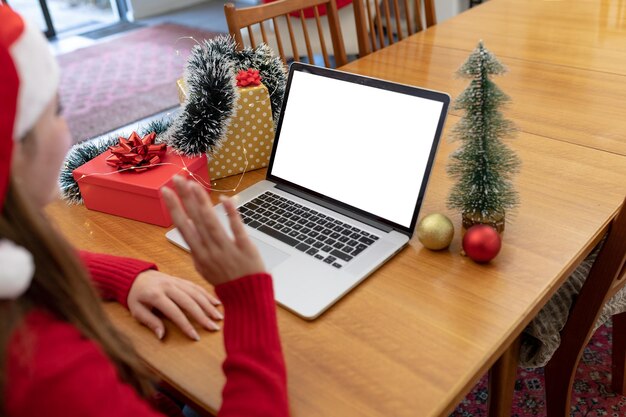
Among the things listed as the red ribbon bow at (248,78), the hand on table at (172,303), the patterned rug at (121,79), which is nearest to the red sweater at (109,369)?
the hand on table at (172,303)

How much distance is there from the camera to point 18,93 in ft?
1.83

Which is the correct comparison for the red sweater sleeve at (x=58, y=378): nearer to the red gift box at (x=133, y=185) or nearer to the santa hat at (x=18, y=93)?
the santa hat at (x=18, y=93)

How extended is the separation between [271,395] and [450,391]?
0.69 feet

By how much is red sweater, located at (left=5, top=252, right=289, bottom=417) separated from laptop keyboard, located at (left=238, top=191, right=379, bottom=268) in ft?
0.71

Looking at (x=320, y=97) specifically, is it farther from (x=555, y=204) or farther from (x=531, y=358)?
(x=531, y=358)

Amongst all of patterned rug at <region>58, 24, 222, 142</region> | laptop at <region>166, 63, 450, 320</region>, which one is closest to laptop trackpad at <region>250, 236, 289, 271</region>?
laptop at <region>166, 63, 450, 320</region>

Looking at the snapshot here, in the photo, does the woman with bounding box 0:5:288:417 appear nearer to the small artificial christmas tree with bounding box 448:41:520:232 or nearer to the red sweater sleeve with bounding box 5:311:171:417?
the red sweater sleeve with bounding box 5:311:171:417

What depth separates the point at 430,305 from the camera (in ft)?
2.73

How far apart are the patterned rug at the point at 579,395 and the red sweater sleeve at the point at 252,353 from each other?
0.95 m

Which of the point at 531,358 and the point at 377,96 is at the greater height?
the point at 377,96

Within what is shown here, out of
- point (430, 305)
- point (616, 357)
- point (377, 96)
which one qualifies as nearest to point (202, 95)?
point (377, 96)

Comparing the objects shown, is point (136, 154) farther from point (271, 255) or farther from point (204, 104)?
point (271, 255)

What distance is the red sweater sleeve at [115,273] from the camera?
89 cm

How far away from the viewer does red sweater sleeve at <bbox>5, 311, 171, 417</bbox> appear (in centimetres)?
55
